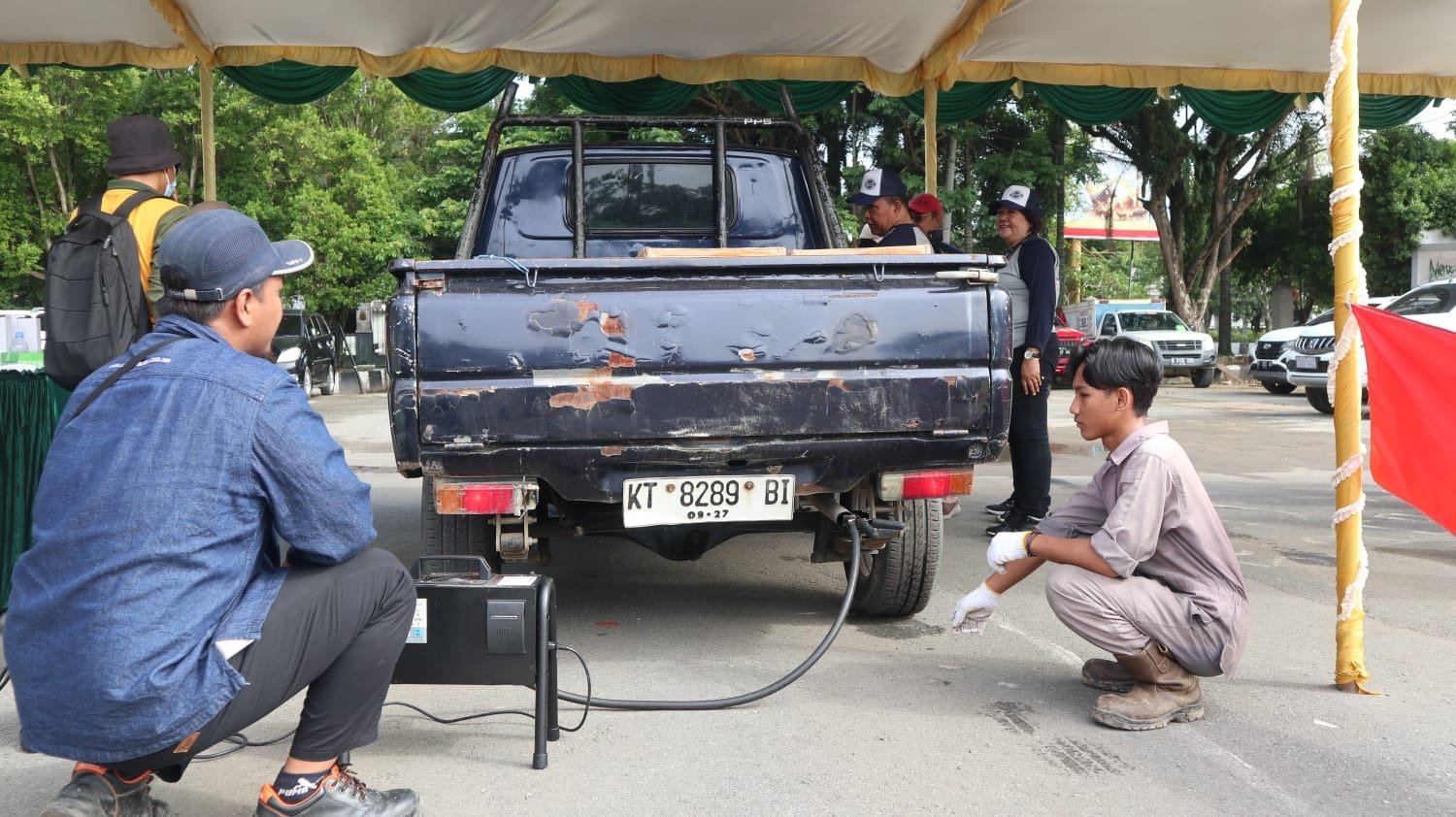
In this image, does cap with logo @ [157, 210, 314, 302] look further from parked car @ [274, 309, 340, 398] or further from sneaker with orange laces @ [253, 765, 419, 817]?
parked car @ [274, 309, 340, 398]

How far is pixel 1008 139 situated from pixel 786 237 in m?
18.6

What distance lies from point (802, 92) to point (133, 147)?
5843mm

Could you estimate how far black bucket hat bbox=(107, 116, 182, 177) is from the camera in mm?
4289

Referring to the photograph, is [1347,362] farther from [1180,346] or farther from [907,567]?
[1180,346]

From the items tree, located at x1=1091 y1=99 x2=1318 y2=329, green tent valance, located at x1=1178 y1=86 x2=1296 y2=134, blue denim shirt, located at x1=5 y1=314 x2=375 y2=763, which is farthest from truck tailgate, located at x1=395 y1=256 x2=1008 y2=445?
tree, located at x1=1091 y1=99 x2=1318 y2=329

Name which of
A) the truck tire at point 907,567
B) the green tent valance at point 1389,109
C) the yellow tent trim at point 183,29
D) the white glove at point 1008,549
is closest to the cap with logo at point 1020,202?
the truck tire at point 907,567

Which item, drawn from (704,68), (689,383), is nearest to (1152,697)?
(689,383)

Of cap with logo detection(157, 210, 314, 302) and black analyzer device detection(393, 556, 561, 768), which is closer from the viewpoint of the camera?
cap with logo detection(157, 210, 314, 302)

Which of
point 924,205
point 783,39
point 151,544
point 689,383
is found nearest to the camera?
point 151,544

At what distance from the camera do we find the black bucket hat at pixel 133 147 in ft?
14.1

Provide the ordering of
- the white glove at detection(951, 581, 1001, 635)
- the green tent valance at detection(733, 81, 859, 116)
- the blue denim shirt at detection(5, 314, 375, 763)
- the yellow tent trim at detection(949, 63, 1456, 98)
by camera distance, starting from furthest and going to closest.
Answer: the green tent valance at detection(733, 81, 859, 116)
the yellow tent trim at detection(949, 63, 1456, 98)
the white glove at detection(951, 581, 1001, 635)
the blue denim shirt at detection(5, 314, 375, 763)

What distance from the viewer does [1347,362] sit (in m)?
3.93

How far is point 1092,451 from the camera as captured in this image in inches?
465

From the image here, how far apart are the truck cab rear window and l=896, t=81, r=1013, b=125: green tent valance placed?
350cm
